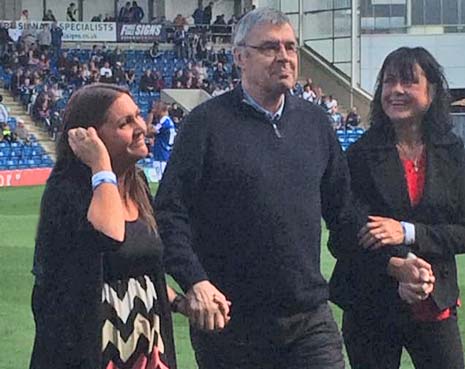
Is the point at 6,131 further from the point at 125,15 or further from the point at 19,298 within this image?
the point at 19,298

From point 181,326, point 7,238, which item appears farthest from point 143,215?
point 7,238

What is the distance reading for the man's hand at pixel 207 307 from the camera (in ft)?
14.8

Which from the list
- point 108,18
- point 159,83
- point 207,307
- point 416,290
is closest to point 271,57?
point 207,307

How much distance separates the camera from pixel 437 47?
50.9 metres

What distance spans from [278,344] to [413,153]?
110 cm

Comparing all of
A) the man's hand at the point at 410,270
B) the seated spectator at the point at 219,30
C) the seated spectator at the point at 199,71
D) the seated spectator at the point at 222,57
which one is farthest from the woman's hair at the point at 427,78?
the seated spectator at the point at 219,30

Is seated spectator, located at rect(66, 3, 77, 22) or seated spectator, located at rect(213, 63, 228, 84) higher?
seated spectator, located at rect(66, 3, 77, 22)

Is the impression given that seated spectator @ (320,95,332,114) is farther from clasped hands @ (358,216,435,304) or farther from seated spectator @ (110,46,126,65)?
clasped hands @ (358,216,435,304)

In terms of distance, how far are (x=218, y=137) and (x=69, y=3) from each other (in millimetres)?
47232

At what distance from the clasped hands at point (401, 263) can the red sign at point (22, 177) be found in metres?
25.8

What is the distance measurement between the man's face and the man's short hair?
0.07 feet

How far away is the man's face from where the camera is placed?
483 centimetres

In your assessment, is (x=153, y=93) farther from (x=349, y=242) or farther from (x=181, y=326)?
(x=349, y=242)

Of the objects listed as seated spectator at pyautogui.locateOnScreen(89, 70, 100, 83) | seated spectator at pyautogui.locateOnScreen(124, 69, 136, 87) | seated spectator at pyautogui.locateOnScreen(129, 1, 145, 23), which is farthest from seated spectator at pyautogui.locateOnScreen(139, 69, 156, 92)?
seated spectator at pyautogui.locateOnScreen(129, 1, 145, 23)
